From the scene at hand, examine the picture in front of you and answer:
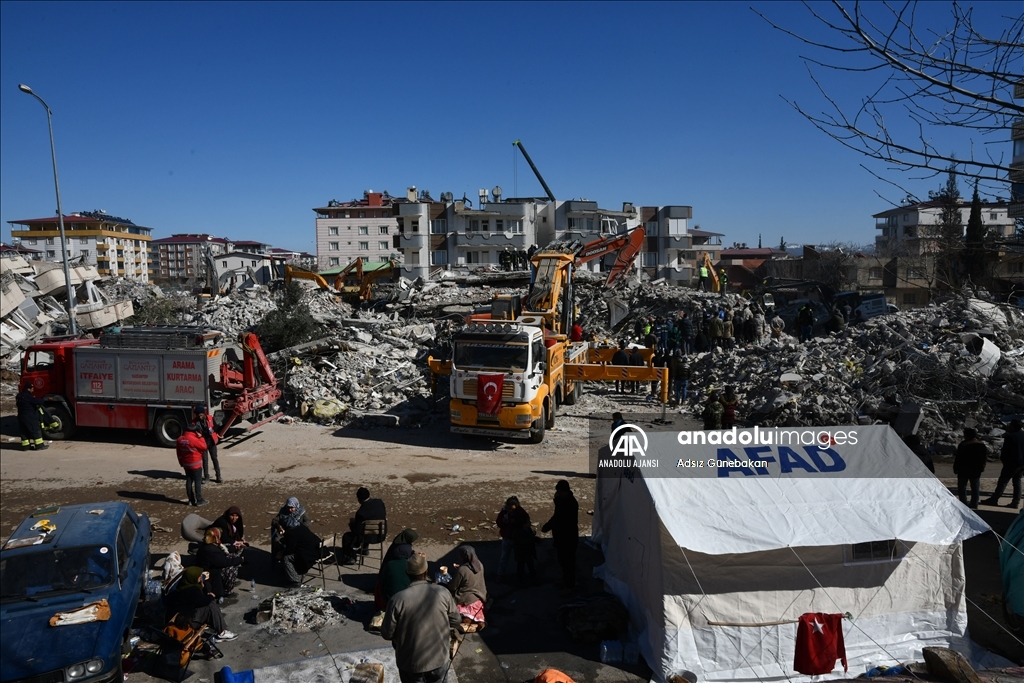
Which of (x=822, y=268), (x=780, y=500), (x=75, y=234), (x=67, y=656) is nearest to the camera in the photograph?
(x=67, y=656)

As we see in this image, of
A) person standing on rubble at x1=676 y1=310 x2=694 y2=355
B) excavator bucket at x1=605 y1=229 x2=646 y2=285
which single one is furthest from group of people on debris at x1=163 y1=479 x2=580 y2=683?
excavator bucket at x1=605 y1=229 x2=646 y2=285

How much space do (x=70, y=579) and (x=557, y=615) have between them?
4628 mm

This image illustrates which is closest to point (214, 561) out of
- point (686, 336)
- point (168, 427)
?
point (168, 427)

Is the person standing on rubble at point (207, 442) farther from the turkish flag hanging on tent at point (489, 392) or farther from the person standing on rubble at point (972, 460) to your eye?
the person standing on rubble at point (972, 460)

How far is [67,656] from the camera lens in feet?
17.6

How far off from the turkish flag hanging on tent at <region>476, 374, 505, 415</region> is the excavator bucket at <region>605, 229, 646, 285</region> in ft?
32.8

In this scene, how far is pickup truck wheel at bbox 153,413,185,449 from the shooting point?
13.9 metres

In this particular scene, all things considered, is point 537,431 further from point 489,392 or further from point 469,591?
point 469,591

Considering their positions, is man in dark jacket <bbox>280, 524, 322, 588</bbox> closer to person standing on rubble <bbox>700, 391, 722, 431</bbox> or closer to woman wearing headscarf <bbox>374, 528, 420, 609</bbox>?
woman wearing headscarf <bbox>374, 528, 420, 609</bbox>

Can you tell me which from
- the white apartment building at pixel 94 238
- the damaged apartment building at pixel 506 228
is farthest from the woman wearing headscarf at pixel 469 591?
the white apartment building at pixel 94 238

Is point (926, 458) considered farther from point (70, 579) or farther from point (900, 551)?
point (70, 579)

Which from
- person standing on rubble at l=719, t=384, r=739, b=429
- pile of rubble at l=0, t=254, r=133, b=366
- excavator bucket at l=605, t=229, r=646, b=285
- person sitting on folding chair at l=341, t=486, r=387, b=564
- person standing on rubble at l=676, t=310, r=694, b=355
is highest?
excavator bucket at l=605, t=229, r=646, b=285

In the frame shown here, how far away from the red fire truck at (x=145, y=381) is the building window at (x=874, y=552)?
12.0 metres

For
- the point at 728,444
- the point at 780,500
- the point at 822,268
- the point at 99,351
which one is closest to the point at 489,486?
the point at 728,444
